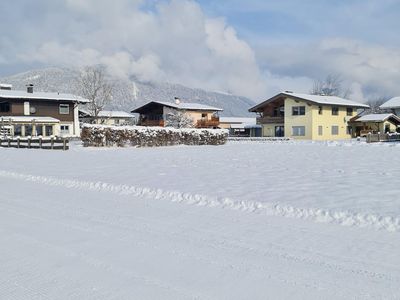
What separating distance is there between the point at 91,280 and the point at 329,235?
365cm

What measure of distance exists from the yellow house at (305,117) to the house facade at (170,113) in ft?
31.2

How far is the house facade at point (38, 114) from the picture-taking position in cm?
5269

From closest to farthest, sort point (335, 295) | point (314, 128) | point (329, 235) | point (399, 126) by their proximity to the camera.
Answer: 1. point (335, 295)
2. point (329, 235)
3. point (314, 128)
4. point (399, 126)

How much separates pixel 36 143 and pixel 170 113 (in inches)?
1322

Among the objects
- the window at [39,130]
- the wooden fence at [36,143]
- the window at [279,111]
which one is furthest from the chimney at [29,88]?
the window at [279,111]

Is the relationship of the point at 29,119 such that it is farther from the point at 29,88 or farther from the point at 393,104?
the point at 393,104

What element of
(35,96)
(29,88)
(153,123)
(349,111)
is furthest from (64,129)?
(349,111)

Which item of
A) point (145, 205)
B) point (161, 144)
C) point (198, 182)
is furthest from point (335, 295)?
point (161, 144)

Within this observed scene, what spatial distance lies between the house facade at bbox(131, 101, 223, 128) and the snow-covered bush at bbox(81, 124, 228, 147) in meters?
25.4

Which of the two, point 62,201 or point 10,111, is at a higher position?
point 10,111

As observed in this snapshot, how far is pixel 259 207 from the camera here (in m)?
8.53

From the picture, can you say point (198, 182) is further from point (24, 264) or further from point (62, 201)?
point (24, 264)

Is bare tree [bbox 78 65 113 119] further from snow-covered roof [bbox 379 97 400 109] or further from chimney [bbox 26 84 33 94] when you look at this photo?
snow-covered roof [bbox 379 97 400 109]

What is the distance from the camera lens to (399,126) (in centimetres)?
6278
